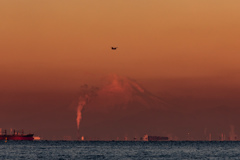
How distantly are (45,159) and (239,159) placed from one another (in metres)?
63.6

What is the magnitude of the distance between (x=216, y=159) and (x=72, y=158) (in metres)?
48.1

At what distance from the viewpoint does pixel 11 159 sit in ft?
589

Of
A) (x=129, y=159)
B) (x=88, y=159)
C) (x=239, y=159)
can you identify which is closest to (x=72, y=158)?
(x=88, y=159)

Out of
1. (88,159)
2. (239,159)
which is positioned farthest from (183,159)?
(88,159)

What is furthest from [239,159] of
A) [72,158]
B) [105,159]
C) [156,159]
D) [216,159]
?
[72,158]

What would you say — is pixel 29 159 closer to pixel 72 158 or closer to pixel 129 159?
pixel 72 158

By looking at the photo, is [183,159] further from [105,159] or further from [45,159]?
[45,159]

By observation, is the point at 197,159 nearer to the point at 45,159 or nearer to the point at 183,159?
the point at 183,159

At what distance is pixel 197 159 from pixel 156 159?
14.6m

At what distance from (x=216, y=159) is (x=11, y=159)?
6717 centimetres

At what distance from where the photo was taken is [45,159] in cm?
17950

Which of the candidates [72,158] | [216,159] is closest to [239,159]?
[216,159]

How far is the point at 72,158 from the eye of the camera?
7416 inches

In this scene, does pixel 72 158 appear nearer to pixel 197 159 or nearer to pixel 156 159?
pixel 156 159
